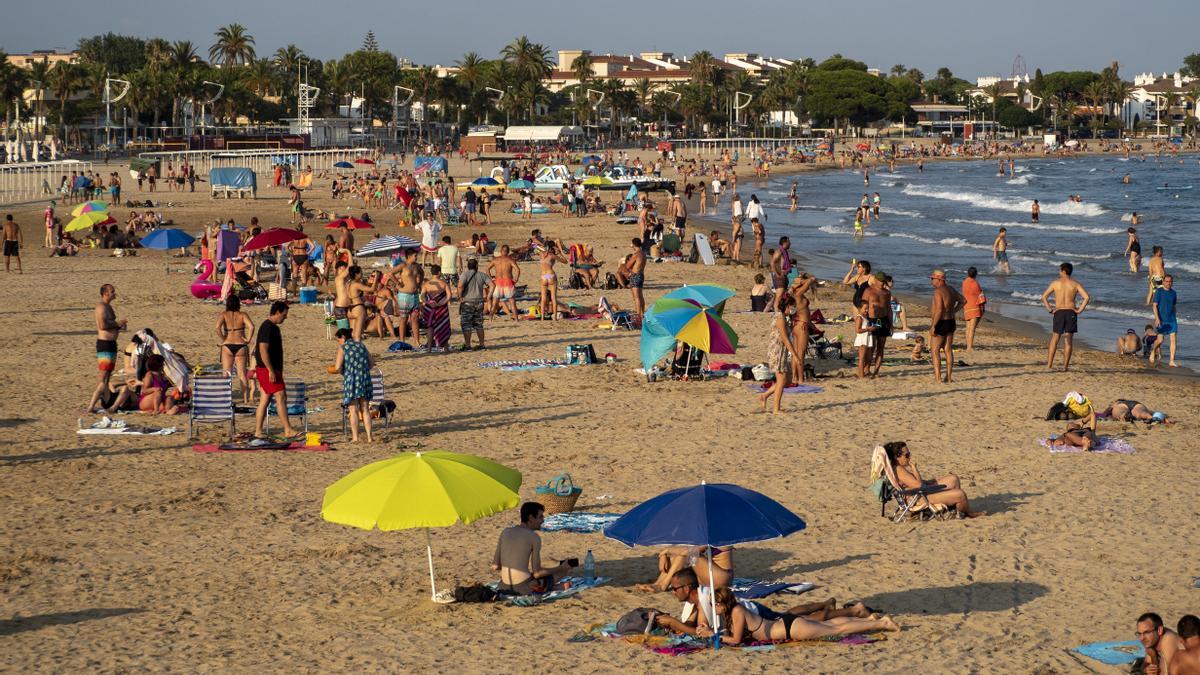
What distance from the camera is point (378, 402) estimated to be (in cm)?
1369

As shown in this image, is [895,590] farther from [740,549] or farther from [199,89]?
[199,89]

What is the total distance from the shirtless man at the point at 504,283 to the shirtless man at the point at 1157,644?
46.7ft

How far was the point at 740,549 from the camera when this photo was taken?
10.5 meters

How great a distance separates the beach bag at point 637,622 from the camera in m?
8.52

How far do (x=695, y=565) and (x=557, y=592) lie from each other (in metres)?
1.14

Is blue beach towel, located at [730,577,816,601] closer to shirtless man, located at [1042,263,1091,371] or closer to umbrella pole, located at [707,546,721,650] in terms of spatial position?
umbrella pole, located at [707,546,721,650]

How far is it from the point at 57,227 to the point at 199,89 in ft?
241

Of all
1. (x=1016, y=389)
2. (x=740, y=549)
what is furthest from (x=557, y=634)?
(x=1016, y=389)

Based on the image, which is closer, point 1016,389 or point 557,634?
point 557,634

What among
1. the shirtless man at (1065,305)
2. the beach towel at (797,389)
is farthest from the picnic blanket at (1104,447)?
the shirtless man at (1065,305)

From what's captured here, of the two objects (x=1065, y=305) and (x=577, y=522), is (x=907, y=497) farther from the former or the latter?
(x=1065, y=305)

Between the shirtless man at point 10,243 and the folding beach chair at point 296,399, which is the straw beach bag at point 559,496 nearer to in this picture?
the folding beach chair at point 296,399

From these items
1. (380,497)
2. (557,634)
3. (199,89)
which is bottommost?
(557,634)

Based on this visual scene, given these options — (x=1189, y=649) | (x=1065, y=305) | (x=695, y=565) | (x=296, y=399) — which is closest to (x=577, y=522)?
(x=695, y=565)
